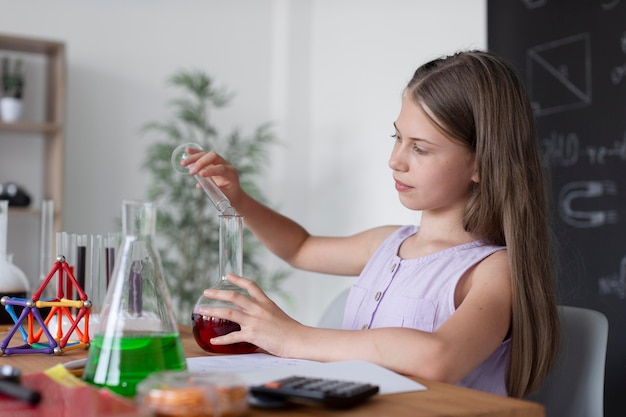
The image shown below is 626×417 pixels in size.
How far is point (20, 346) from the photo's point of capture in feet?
3.73

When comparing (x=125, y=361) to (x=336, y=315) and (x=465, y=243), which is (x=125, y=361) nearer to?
(x=465, y=243)

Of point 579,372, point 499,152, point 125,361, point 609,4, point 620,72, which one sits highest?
point 609,4

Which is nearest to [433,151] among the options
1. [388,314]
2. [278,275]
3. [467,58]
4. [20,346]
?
[467,58]

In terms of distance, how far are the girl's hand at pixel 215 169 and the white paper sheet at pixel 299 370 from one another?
413mm

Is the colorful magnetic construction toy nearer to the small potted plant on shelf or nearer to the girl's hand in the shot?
the girl's hand

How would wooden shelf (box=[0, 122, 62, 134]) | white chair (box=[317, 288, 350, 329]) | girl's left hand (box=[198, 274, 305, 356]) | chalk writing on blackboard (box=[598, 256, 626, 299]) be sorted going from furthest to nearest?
1. wooden shelf (box=[0, 122, 62, 134])
2. chalk writing on blackboard (box=[598, 256, 626, 299])
3. white chair (box=[317, 288, 350, 329])
4. girl's left hand (box=[198, 274, 305, 356])

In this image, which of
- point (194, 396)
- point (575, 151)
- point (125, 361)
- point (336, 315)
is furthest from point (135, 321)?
point (575, 151)

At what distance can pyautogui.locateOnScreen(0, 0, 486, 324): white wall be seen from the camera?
379 centimetres

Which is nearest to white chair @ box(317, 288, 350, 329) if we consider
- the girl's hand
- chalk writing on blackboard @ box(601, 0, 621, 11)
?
the girl's hand

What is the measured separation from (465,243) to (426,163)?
7.1 inches

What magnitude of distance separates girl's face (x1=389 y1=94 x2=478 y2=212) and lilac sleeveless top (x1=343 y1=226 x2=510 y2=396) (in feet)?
0.37

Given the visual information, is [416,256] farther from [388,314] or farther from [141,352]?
[141,352]

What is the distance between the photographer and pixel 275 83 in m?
4.48

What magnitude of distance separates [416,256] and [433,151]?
23cm
